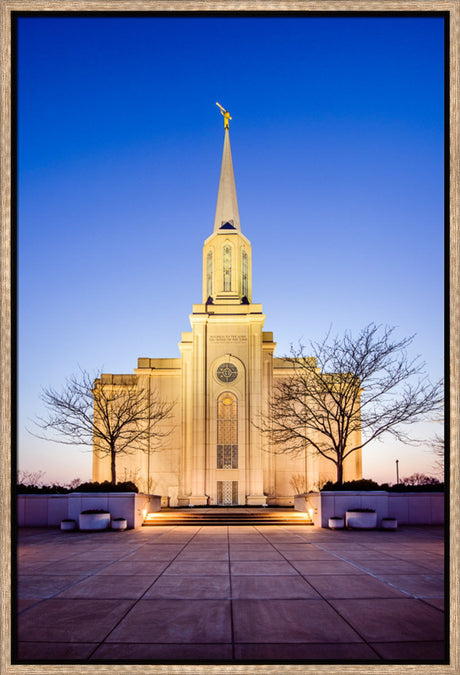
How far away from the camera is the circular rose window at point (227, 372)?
38750mm

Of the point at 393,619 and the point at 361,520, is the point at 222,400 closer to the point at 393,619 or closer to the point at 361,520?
the point at 361,520

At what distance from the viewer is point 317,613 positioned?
26.1 ft

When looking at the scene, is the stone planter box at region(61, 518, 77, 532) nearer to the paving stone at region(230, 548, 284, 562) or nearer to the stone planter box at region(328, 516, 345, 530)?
the paving stone at region(230, 548, 284, 562)

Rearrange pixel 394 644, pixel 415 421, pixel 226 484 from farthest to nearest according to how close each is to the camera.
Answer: pixel 226 484
pixel 415 421
pixel 394 644

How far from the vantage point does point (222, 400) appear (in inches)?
1526

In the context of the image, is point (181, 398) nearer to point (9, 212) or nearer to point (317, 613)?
point (317, 613)

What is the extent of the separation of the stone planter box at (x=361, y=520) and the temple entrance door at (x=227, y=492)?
17.0 metres

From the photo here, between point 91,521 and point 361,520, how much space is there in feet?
32.9

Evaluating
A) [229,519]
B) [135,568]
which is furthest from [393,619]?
[229,519]

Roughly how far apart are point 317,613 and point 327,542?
9220 millimetres

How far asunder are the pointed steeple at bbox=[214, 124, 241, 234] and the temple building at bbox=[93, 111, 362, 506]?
8cm

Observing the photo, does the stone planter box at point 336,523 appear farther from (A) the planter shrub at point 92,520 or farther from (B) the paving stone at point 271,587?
(B) the paving stone at point 271,587

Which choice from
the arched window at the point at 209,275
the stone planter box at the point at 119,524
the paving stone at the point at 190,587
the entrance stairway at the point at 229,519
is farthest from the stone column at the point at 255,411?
the paving stone at the point at 190,587

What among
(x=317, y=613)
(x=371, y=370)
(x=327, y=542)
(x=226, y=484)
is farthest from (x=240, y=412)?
(x=317, y=613)
